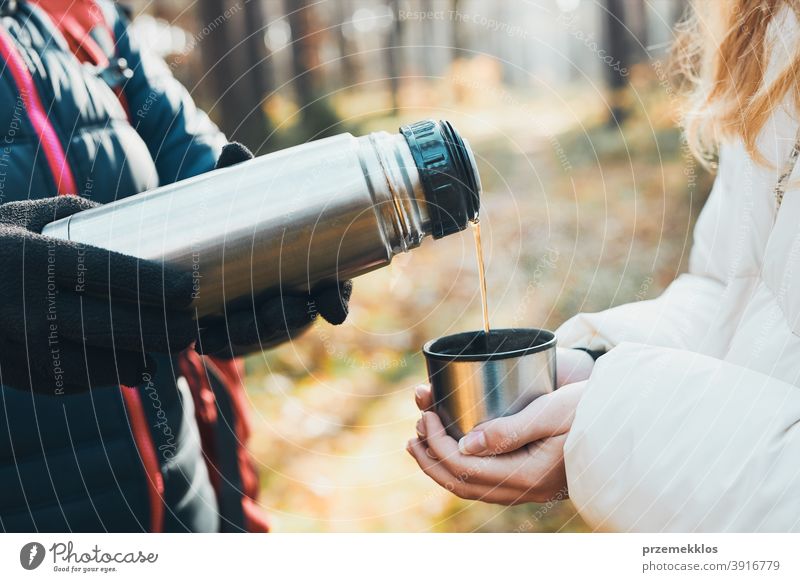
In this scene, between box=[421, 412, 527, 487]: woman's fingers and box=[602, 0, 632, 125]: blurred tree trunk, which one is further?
box=[602, 0, 632, 125]: blurred tree trunk

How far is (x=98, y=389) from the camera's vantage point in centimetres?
67

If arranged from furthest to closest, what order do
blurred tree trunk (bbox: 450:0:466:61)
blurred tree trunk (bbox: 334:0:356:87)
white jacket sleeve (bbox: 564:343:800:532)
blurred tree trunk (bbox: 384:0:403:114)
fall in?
1. blurred tree trunk (bbox: 450:0:466:61)
2. blurred tree trunk (bbox: 384:0:403:114)
3. blurred tree trunk (bbox: 334:0:356:87)
4. white jacket sleeve (bbox: 564:343:800:532)

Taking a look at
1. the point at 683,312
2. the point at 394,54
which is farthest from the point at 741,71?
the point at 394,54

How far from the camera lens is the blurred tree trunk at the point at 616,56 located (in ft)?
11.2

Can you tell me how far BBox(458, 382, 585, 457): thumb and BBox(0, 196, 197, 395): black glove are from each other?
232 millimetres

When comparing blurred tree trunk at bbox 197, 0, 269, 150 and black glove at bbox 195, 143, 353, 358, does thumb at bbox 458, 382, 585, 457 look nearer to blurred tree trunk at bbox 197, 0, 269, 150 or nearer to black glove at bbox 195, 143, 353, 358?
black glove at bbox 195, 143, 353, 358

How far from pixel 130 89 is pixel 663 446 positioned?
59 centimetres

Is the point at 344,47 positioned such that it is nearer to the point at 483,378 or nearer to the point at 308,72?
the point at 308,72

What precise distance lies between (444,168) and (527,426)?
0.21 meters

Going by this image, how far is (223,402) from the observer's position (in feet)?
2.64

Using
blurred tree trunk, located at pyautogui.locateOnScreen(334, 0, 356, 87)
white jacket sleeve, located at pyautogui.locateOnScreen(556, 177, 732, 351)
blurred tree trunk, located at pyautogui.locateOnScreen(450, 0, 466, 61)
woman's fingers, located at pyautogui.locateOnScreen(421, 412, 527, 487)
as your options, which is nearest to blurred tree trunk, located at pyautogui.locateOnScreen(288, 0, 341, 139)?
blurred tree trunk, located at pyautogui.locateOnScreen(334, 0, 356, 87)

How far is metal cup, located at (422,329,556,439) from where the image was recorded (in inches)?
21.8
